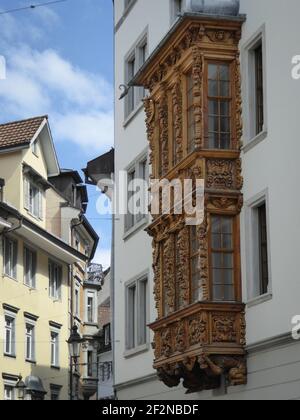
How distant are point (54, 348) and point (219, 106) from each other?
2867cm

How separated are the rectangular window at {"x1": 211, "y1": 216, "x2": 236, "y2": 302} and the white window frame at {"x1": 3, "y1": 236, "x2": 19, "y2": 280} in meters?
23.0

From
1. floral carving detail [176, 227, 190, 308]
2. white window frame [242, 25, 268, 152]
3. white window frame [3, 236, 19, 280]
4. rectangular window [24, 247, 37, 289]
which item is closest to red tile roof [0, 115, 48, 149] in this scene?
white window frame [3, 236, 19, 280]

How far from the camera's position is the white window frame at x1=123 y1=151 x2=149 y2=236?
32.6 m

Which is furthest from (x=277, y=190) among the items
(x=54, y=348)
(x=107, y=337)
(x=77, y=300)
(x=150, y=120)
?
(x=77, y=300)

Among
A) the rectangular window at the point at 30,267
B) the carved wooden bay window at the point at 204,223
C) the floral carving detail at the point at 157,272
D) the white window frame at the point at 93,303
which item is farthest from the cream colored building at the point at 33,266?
the carved wooden bay window at the point at 204,223

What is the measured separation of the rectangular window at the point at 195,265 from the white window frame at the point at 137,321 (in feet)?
19.8

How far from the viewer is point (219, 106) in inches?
1009

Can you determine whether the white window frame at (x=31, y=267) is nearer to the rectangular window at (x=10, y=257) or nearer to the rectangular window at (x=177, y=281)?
the rectangular window at (x=10, y=257)

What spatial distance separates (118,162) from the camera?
35.7m

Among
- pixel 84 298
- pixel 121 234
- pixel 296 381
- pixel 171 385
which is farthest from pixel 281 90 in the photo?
pixel 84 298
